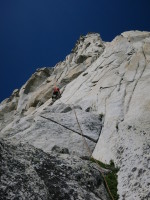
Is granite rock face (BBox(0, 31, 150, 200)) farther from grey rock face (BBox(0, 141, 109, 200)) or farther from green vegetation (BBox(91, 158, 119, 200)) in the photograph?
grey rock face (BBox(0, 141, 109, 200))

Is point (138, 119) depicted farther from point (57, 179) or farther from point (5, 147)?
point (5, 147)

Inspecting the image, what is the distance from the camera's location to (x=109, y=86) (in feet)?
77.5

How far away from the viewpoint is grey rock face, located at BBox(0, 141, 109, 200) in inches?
355

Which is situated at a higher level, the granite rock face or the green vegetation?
the granite rock face

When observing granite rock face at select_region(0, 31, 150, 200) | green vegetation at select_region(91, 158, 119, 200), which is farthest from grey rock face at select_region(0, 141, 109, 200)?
granite rock face at select_region(0, 31, 150, 200)

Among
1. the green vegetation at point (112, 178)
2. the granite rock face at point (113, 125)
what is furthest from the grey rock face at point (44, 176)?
the granite rock face at point (113, 125)

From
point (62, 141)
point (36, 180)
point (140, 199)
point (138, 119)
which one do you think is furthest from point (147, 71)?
point (36, 180)

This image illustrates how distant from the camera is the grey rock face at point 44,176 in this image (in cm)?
902

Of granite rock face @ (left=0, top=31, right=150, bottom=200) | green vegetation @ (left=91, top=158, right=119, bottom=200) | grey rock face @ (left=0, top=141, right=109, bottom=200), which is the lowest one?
grey rock face @ (left=0, top=141, right=109, bottom=200)

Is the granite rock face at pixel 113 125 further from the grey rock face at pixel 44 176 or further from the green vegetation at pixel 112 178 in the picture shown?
the grey rock face at pixel 44 176

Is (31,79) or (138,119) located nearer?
(138,119)

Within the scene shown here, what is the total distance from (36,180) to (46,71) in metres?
51.3

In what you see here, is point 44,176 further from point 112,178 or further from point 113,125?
point 113,125

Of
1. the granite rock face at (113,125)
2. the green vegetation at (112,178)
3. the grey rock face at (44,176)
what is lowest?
the grey rock face at (44,176)
